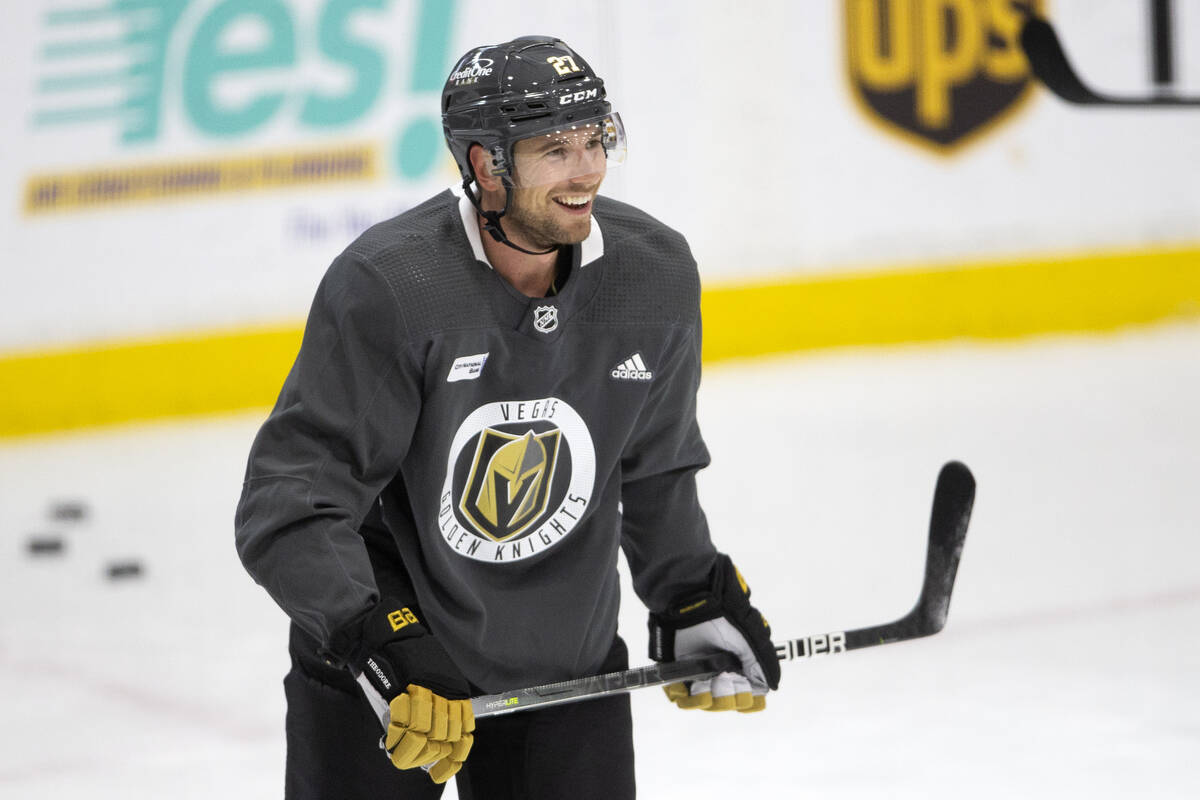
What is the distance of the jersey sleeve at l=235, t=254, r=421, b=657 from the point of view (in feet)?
4.12

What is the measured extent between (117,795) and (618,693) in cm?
107

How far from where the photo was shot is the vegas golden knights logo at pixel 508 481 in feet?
4.49

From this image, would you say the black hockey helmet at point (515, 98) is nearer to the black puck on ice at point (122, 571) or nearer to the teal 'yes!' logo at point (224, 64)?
the black puck on ice at point (122, 571)

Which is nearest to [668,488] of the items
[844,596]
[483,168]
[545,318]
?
[545,318]

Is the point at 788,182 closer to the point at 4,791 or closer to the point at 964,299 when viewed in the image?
the point at 964,299

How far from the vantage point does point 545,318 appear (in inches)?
53.0

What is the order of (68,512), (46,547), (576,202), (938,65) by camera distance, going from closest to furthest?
1. (576,202)
2. (46,547)
3. (68,512)
4. (938,65)

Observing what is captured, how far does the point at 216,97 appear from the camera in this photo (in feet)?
14.7

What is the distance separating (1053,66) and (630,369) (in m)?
4.35

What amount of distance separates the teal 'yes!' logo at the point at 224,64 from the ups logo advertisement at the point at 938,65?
142 cm

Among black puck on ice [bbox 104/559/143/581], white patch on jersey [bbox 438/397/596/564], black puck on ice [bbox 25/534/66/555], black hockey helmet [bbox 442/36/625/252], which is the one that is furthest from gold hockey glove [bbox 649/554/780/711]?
black puck on ice [bbox 25/534/66/555]

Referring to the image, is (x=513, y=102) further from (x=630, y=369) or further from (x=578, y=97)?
(x=630, y=369)

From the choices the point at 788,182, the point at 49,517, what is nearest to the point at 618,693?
the point at 49,517

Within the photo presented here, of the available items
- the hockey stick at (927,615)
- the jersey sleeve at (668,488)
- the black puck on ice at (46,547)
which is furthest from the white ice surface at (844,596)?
the jersey sleeve at (668,488)
